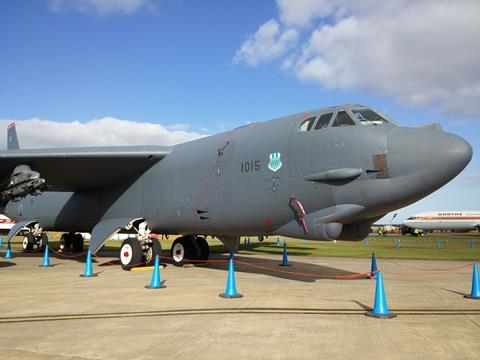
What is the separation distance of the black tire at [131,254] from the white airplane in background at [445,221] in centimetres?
6404

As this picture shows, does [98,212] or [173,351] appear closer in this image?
[173,351]

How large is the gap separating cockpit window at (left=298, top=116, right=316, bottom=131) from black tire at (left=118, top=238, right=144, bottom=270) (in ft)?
24.6

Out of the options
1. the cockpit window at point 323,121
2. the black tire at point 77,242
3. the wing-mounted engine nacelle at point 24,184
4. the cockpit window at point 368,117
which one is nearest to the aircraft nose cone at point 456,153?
the cockpit window at point 368,117

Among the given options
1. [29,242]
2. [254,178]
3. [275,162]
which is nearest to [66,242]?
[29,242]

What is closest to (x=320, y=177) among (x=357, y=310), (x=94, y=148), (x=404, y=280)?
(x=357, y=310)

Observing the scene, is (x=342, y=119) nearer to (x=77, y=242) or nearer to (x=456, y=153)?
(x=456, y=153)

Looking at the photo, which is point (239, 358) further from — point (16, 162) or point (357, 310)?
point (16, 162)

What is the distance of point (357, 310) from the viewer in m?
7.85

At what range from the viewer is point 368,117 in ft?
33.0

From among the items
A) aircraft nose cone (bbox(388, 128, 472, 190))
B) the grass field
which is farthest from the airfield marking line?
the grass field

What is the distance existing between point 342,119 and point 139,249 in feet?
28.2

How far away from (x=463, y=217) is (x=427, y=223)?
22.3ft

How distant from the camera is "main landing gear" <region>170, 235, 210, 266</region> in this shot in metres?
16.4

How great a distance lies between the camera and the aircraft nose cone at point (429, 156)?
8.66m
